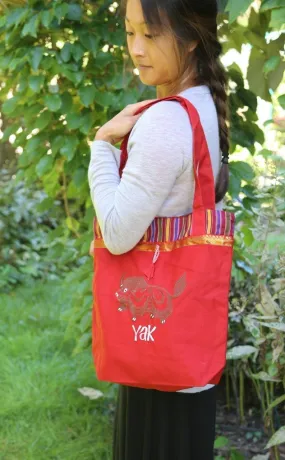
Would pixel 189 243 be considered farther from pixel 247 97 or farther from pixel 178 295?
pixel 247 97

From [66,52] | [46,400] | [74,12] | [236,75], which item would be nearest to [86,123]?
[66,52]

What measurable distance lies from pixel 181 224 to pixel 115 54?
4.44ft

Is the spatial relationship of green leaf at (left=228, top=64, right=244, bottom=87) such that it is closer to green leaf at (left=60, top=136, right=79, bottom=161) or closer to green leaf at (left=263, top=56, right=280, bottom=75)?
green leaf at (left=263, top=56, right=280, bottom=75)

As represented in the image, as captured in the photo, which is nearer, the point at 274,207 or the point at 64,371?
the point at 274,207

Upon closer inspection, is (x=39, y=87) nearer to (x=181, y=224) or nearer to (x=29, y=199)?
(x=181, y=224)

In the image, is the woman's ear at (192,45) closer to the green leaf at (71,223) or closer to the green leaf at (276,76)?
the green leaf at (276,76)

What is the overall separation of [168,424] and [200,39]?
0.94 m

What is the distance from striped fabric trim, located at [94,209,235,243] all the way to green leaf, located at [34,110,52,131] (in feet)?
4.12

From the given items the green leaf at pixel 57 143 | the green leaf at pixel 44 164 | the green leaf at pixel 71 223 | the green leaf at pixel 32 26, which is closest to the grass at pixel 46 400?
the green leaf at pixel 71 223

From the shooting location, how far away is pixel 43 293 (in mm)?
5648

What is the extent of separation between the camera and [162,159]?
1.54 meters

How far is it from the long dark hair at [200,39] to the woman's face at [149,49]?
18mm

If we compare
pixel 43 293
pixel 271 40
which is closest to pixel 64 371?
pixel 43 293

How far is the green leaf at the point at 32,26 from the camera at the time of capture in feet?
7.93
